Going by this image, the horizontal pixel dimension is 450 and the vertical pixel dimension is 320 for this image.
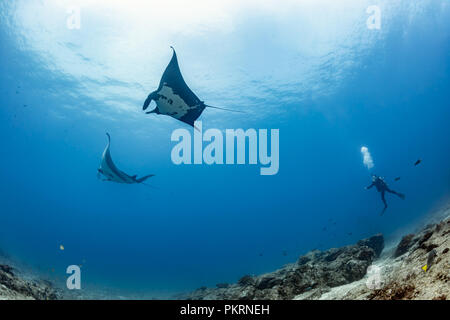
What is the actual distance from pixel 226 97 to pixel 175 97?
21034 mm

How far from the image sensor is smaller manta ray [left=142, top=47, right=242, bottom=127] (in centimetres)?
543

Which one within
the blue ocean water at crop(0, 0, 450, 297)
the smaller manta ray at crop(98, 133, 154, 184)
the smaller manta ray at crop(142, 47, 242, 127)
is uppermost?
the blue ocean water at crop(0, 0, 450, 297)

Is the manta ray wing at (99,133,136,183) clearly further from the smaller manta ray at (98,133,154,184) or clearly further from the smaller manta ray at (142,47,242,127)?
the smaller manta ray at (142,47,242,127)

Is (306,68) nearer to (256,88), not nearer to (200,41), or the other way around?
(256,88)

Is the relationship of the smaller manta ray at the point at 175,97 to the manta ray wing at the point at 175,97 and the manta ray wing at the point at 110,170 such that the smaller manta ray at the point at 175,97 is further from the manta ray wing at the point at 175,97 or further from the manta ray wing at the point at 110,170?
the manta ray wing at the point at 110,170

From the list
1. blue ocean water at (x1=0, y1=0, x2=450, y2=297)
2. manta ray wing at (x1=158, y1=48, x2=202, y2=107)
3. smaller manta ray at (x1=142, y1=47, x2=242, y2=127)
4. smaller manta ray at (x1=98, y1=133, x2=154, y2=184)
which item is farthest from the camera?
blue ocean water at (x1=0, y1=0, x2=450, y2=297)

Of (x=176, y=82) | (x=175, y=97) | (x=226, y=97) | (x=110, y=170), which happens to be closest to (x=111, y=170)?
(x=110, y=170)

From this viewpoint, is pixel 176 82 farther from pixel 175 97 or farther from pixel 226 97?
pixel 226 97

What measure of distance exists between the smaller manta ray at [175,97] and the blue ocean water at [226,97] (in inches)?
601

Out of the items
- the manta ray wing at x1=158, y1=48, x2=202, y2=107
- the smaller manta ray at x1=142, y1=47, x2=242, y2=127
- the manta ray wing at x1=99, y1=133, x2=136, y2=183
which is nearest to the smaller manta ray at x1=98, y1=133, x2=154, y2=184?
the manta ray wing at x1=99, y1=133, x2=136, y2=183

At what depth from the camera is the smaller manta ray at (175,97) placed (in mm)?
5430

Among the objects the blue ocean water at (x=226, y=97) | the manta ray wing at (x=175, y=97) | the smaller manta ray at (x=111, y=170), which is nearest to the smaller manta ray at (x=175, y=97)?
the manta ray wing at (x=175, y=97)

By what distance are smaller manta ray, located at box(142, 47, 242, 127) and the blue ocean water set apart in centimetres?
1526
